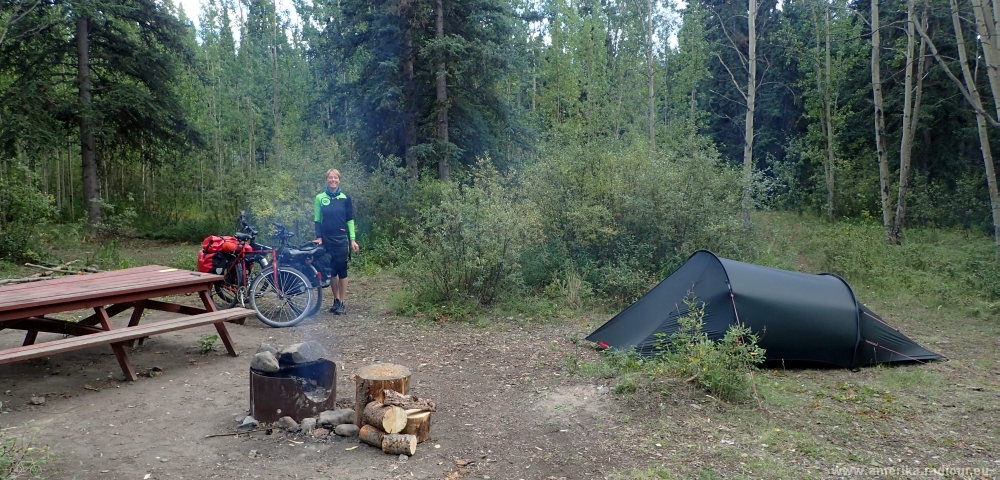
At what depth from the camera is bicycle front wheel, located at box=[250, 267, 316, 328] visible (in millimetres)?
7574

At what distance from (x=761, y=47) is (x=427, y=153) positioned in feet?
68.9

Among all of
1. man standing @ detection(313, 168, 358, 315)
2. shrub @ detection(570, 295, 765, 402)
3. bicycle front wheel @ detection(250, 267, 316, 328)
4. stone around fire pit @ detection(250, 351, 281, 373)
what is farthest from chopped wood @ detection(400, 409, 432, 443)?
Result: man standing @ detection(313, 168, 358, 315)

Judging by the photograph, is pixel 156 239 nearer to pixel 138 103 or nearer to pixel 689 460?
pixel 138 103

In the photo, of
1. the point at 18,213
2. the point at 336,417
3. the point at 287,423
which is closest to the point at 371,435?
the point at 336,417

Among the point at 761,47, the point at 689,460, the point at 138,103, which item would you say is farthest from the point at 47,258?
the point at 761,47

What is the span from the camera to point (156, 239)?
1708 centimetres

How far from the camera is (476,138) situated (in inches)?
684

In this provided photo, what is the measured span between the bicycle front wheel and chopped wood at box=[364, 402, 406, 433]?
3729 mm

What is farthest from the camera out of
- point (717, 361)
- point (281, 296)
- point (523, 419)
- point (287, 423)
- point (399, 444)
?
point (281, 296)

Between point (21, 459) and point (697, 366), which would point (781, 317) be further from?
point (21, 459)

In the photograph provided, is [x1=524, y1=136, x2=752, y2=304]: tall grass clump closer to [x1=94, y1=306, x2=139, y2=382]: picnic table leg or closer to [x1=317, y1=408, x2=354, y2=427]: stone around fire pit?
[x1=317, y1=408, x2=354, y2=427]: stone around fire pit

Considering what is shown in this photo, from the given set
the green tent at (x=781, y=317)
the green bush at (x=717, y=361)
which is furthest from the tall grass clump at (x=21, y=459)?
the green tent at (x=781, y=317)

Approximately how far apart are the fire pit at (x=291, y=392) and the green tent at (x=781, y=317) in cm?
291

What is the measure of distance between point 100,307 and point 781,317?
583 cm
